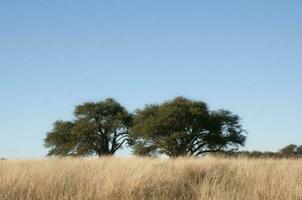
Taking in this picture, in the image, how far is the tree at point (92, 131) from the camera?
44906mm

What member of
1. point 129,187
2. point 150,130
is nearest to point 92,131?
point 150,130

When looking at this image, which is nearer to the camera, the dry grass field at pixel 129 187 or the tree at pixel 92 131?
the dry grass field at pixel 129 187

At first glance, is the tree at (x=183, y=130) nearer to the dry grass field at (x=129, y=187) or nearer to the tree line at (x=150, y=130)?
the tree line at (x=150, y=130)

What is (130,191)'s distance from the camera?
9.09 m

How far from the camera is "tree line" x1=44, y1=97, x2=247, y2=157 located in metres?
40.6

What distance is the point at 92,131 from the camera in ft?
148

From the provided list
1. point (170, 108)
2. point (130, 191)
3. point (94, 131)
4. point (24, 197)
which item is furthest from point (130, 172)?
point (94, 131)

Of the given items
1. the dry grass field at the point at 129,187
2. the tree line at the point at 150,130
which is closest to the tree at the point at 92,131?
the tree line at the point at 150,130

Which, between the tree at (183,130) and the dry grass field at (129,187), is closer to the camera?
the dry grass field at (129,187)

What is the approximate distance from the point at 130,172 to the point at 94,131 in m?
35.0

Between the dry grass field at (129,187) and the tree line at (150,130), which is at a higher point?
the tree line at (150,130)

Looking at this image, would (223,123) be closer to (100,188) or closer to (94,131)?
(94,131)

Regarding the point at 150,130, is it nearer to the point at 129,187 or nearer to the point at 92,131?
the point at 92,131

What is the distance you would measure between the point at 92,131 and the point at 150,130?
6.67 meters
